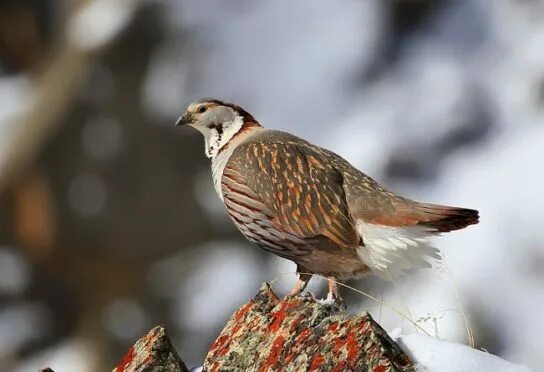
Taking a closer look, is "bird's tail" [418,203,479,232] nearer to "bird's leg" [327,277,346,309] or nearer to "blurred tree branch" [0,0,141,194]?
"bird's leg" [327,277,346,309]

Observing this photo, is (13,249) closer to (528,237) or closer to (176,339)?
(176,339)

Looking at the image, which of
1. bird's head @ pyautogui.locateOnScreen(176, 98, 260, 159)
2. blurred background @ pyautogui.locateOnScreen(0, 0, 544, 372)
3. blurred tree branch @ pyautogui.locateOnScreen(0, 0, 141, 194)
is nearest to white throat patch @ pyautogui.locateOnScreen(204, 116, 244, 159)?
bird's head @ pyautogui.locateOnScreen(176, 98, 260, 159)

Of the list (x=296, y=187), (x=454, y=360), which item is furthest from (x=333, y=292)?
(x=454, y=360)

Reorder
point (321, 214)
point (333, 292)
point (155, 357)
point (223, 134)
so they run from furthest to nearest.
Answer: point (223, 134) → point (321, 214) → point (333, 292) → point (155, 357)

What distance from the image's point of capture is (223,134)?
10.6 m

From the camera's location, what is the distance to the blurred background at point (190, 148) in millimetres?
31875

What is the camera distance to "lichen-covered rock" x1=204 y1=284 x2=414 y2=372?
6.59m

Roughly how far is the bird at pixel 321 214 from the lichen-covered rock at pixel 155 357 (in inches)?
55.2

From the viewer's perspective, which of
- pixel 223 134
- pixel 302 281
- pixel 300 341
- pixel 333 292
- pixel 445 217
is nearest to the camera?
pixel 300 341

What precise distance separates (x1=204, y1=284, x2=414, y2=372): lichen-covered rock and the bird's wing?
1674 mm

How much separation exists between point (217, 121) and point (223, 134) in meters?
0.16

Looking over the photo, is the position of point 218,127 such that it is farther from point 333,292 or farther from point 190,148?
point 190,148

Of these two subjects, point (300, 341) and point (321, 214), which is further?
point (321, 214)

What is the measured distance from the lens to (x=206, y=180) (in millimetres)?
33312
